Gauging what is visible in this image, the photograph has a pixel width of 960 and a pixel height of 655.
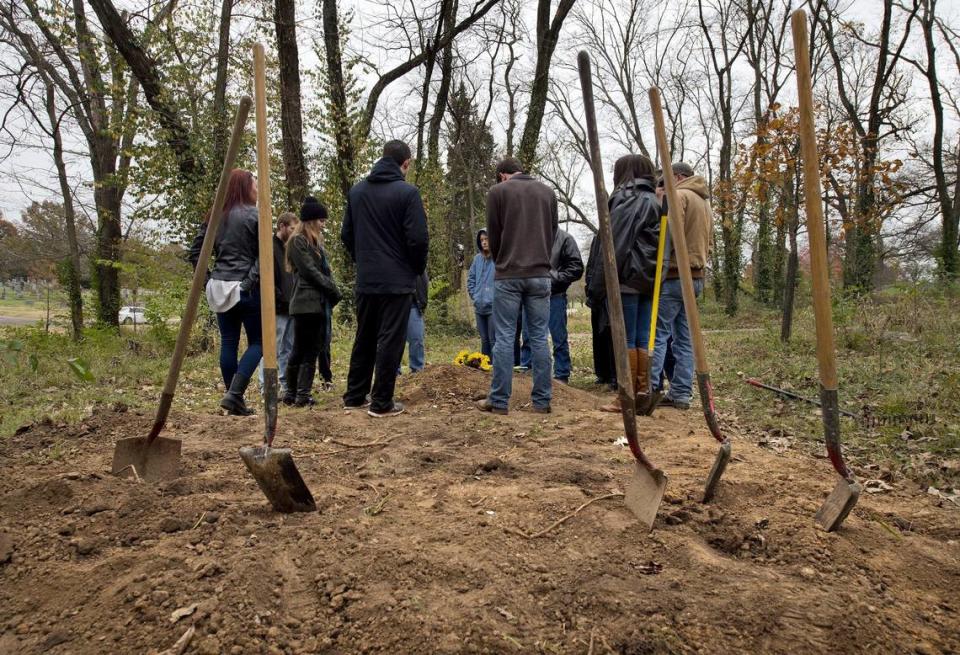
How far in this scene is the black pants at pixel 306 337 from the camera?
17.7ft

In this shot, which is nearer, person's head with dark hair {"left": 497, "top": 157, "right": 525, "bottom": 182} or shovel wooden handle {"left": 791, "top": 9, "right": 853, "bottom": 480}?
shovel wooden handle {"left": 791, "top": 9, "right": 853, "bottom": 480}

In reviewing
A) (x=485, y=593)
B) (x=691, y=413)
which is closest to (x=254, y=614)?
(x=485, y=593)

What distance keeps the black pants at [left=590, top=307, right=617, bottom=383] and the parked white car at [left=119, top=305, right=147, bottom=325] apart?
9.81 m

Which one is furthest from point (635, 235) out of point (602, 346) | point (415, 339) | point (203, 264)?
point (203, 264)

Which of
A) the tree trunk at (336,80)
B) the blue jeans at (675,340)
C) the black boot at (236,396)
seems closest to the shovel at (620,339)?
the blue jeans at (675,340)

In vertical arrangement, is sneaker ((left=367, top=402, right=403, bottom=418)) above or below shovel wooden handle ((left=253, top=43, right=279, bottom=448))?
below

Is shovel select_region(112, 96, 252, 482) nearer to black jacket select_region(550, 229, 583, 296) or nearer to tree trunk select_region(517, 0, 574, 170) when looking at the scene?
black jacket select_region(550, 229, 583, 296)

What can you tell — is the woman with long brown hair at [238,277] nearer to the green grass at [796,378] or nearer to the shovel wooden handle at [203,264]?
the green grass at [796,378]

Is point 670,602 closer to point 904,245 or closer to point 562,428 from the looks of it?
point 562,428

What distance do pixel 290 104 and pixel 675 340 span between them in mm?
7740

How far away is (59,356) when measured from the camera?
9.66 metres

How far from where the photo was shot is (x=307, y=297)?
5.28m

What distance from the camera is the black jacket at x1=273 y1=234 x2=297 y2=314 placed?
17.4ft

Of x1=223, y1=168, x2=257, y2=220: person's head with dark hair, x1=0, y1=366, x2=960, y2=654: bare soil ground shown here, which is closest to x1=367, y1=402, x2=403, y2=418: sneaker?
x1=0, y1=366, x2=960, y2=654: bare soil ground
